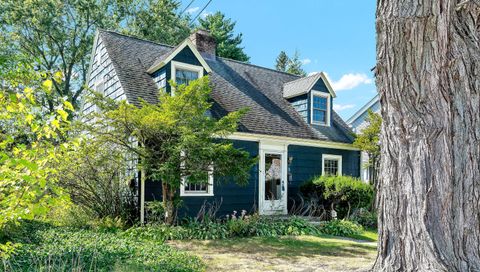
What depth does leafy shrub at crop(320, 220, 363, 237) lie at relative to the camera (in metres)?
10.6

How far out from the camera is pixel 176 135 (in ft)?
29.9

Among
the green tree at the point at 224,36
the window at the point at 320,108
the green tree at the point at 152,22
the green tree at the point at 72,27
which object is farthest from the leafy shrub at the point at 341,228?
the green tree at the point at 224,36

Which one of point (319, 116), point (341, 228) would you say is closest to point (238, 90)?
point (319, 116)

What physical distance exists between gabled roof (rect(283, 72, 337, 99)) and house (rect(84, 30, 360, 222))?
0.13 ft

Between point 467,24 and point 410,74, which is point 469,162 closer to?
point 410,74

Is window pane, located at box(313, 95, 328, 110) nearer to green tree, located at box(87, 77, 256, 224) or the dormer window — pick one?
the dormer window

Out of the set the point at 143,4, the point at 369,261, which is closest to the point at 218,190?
the point at 369,261

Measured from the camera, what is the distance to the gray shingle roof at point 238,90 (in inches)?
469

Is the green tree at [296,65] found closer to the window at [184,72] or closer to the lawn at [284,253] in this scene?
the window at [184,72]

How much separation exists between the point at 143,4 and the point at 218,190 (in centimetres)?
1913

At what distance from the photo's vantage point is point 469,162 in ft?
9.27

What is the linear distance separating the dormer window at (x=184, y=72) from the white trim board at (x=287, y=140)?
2556 mm

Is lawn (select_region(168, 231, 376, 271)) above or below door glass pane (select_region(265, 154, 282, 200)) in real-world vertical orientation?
below

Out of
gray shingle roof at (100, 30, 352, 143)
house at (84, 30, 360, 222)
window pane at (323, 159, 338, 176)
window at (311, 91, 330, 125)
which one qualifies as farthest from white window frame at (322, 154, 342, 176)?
window at (311, 91, 330, 125)
